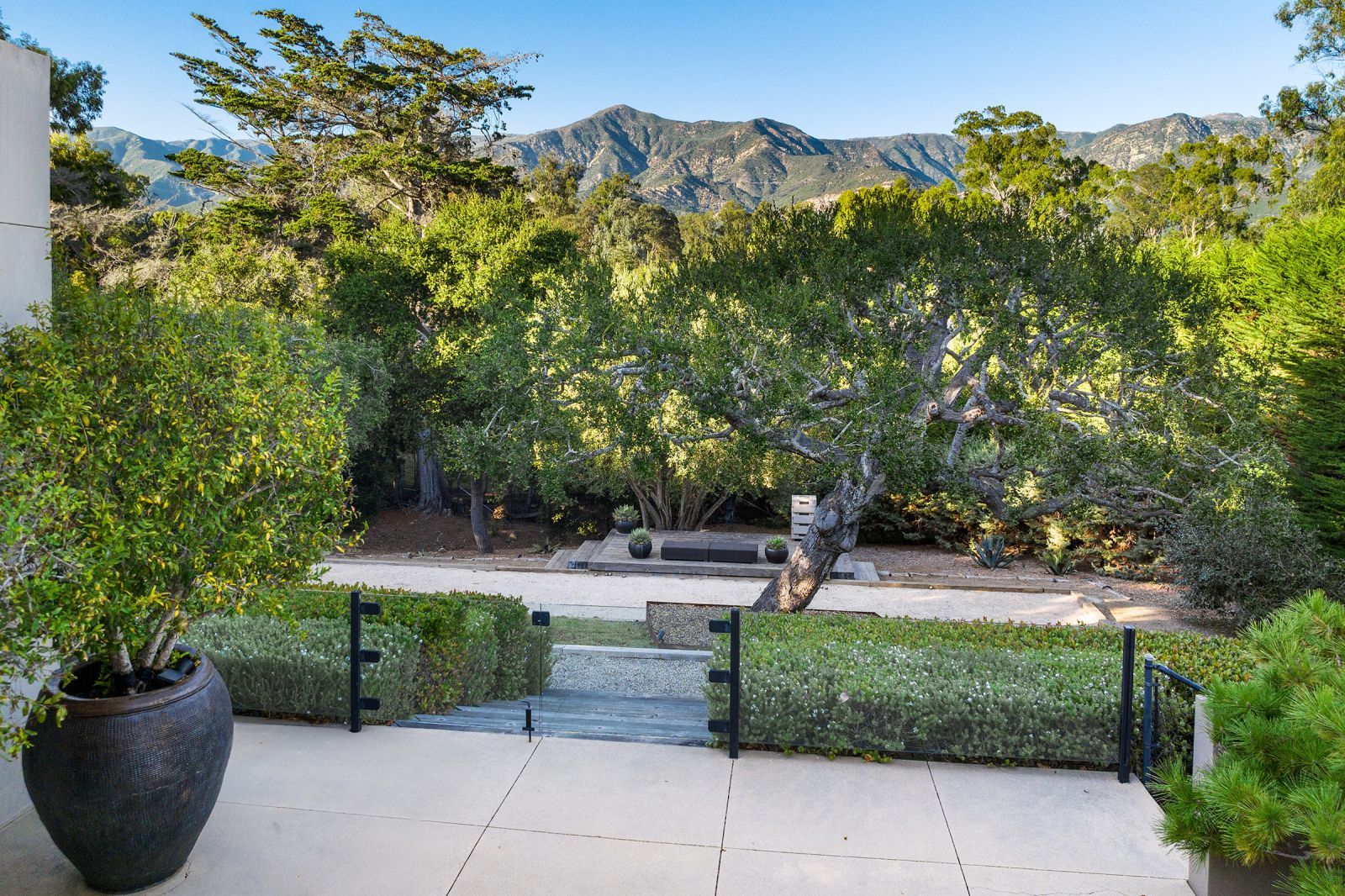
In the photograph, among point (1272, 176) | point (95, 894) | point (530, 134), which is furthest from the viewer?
point (530, 134)

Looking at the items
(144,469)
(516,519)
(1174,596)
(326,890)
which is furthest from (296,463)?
(516,519)

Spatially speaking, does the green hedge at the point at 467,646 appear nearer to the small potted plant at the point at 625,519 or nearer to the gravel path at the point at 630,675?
the gravel path at the point at 630,675

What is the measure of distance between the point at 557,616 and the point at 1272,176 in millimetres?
39273

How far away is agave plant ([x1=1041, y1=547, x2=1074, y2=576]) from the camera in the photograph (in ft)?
56.8

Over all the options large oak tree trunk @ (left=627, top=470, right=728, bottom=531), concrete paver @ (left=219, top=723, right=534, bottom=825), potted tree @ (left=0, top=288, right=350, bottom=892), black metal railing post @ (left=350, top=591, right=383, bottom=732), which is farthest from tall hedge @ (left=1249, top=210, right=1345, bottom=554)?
potted tree @ (left=0, top=288, right=350, bottom=892)

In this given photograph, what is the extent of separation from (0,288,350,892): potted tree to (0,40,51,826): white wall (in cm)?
51

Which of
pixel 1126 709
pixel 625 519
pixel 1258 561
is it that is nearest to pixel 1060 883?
pixel 1126 709

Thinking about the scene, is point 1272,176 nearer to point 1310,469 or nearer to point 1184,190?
point 1184,190

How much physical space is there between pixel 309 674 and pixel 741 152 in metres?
144

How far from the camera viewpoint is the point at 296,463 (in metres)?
4.26

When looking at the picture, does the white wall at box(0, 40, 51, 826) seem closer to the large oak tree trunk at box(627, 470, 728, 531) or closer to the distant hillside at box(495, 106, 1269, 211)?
the large oak tree trunk at box(627, 470, 728, 531)

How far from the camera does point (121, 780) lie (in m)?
3.83

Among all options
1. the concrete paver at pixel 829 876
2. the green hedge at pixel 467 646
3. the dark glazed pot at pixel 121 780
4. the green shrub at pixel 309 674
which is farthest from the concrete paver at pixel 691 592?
the dark glazed pot at pixel 121 780

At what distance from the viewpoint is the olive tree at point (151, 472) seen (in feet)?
11.3
